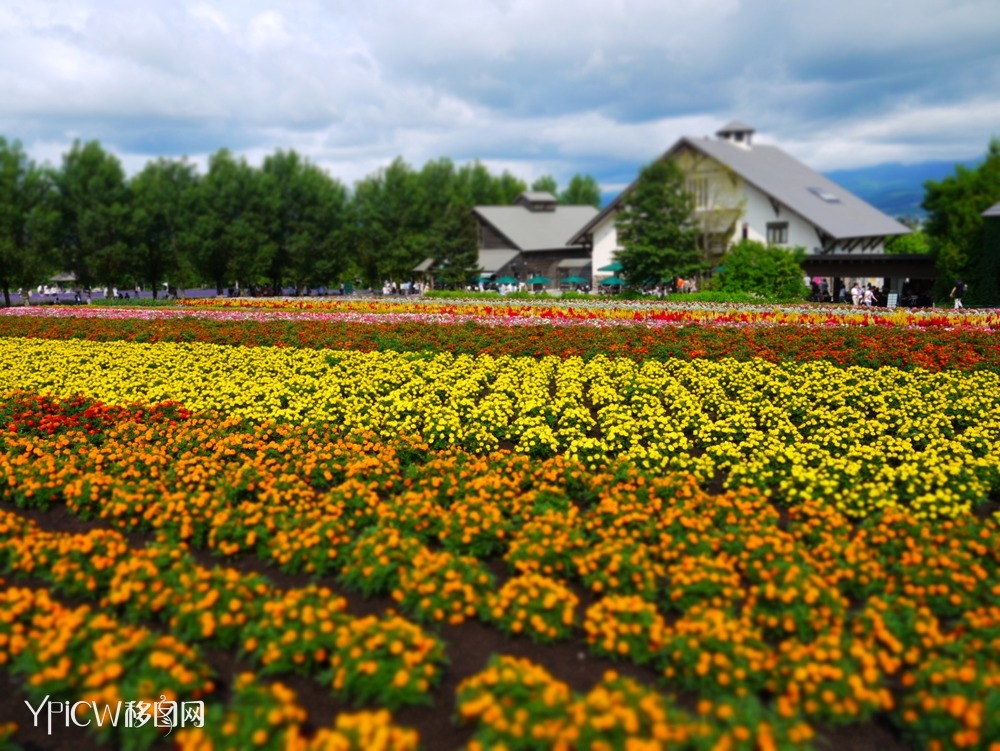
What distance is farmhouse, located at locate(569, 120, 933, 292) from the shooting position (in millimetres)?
46925

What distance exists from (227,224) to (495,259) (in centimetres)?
2287

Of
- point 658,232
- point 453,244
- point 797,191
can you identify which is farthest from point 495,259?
point 797,191

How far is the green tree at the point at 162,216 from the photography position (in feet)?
181

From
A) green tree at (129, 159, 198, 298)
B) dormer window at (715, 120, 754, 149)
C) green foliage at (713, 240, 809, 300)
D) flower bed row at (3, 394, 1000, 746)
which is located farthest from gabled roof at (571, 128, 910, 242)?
flower bed row at (3, 394, 1000, 746)

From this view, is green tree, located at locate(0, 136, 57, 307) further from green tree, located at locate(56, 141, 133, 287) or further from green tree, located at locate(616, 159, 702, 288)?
green tree, located at locate(616, 159, 702, 288)

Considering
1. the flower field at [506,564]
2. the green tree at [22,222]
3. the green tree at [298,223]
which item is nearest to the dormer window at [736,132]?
the green tree at [298,223]

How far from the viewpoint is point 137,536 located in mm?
8117

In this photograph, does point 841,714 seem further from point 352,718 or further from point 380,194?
point 380,194

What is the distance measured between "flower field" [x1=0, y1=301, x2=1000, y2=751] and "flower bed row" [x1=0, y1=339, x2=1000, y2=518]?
0.08m

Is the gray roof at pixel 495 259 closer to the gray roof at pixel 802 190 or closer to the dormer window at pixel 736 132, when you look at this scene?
the gray roof at pixel 802 190

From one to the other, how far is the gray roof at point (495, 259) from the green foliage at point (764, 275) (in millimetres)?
30654

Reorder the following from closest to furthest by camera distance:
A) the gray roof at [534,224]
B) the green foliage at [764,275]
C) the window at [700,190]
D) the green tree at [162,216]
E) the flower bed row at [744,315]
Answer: the flower bed row at [744,315] → the green foliage at [764,275] → the window at [700,190] → the green tree at [162,216] → the gray roof at [534,224]

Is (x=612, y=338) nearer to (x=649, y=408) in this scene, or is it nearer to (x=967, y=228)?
(x=649, y=408)

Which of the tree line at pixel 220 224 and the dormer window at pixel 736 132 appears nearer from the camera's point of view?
the tree line at pixel 220 224
